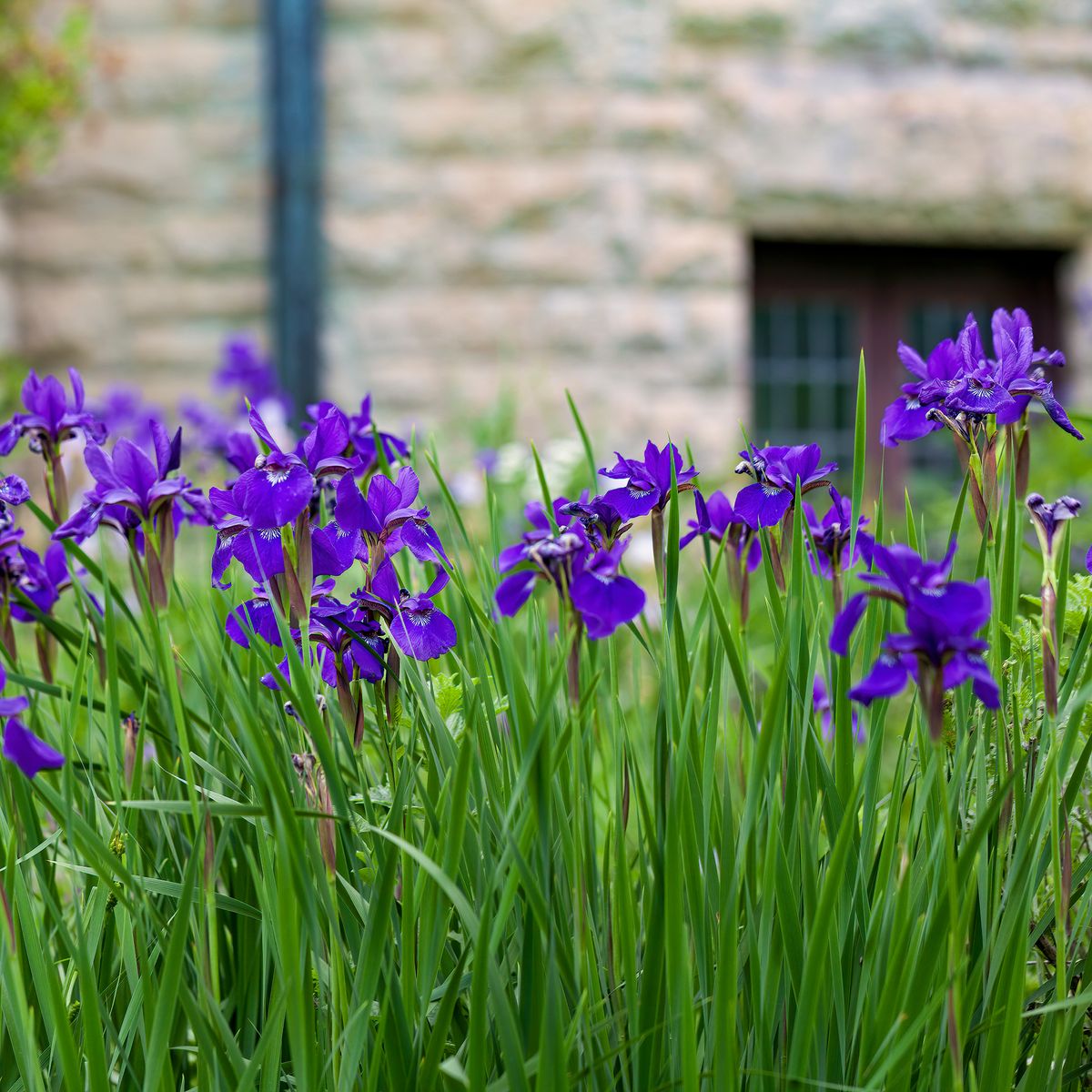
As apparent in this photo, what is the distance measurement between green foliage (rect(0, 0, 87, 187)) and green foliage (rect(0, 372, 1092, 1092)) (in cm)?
321

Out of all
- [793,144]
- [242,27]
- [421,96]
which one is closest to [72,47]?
[242,27]

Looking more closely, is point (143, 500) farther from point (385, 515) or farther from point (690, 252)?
point (690, 252)

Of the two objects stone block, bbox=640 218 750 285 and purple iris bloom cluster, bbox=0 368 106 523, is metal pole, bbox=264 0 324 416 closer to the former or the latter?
stone block, bbox=640 218 750 285

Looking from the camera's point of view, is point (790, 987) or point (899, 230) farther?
point (899, 230)

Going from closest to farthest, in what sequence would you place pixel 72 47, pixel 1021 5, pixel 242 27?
1. pixel 72 47
2. pixel 242 27
3. pixel 1021 5

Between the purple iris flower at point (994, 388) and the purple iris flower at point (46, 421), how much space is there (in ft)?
2.57

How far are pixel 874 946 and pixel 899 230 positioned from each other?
4.28 metres

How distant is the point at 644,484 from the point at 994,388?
298 millimetres

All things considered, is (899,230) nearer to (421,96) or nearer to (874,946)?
(421,96)

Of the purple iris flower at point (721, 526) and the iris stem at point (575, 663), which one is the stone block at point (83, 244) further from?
the iris stem at point (575, 663)

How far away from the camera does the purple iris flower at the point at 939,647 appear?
2.27 feet

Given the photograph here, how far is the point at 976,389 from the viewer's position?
0.97m

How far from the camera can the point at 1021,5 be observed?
4.66m

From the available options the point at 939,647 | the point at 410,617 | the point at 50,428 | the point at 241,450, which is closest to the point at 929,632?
the point at 939,647
